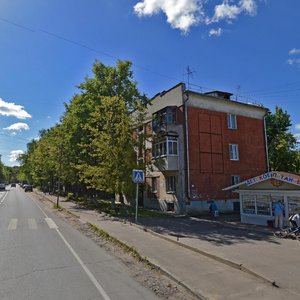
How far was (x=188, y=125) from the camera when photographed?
26.9 m

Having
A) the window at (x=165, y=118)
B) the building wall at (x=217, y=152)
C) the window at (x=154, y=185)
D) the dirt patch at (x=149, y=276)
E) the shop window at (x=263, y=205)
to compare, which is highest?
the window at (x=165, y=118)

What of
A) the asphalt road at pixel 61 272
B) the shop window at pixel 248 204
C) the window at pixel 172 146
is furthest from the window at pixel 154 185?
the asphalt road at pixel 61 272

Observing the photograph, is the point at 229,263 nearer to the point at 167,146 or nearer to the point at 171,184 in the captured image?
the point at 167,146

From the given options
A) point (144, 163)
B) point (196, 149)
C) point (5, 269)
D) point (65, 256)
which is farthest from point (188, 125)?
point (5, 269)

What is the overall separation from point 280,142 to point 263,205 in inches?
873

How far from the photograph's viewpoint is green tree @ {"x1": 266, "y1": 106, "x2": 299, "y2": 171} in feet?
129

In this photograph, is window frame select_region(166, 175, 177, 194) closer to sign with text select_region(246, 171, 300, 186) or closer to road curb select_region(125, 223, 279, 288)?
sign with text select_region(246, 171, 300, 186)

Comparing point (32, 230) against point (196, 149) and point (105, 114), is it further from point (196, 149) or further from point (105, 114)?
point (196, 149)

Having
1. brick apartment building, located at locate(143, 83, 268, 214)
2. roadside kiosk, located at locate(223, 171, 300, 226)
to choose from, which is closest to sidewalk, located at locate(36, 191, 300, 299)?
roadside kiosk, located at locate(223, 171, 300, 226)

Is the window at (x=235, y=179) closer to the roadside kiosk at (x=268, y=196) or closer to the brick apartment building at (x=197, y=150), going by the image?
the brick apartment building at (x=197, y=150)

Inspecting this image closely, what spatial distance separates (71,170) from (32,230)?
52.2 feet

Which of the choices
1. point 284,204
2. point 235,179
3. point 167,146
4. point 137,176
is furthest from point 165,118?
point 284,204

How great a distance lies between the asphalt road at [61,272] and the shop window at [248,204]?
11207 mm

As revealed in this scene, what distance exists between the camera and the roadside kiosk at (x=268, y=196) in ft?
57.3
